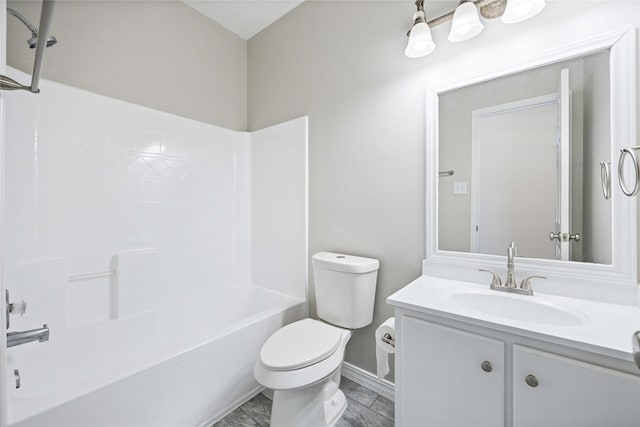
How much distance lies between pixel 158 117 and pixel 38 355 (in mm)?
1505

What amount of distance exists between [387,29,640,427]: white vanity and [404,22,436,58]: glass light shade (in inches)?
7.8

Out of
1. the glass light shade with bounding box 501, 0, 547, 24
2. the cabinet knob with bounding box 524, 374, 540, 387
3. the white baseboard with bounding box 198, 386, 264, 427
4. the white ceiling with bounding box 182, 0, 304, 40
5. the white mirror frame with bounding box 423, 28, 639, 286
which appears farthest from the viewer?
the white ceiling with bounding box 182, 0, 304, 40

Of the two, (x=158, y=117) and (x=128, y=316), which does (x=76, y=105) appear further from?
(x=128, y=316)

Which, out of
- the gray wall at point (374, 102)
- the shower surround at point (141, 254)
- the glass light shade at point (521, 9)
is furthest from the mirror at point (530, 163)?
the shower surround at point (141, 254)

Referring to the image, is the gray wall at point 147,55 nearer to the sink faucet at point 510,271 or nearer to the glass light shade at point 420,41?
the glass light shade at point 420,41

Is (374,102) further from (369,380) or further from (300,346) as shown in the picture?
(369,380)

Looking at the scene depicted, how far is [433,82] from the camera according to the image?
56.1 inches

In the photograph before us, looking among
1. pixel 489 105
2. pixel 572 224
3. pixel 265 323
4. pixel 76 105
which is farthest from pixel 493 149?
pixel 76 105

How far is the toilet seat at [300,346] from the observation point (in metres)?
1.22

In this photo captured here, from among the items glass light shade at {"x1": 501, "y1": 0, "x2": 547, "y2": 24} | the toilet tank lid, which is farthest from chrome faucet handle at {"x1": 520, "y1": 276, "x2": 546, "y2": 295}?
glass light shade at {"x1": 501, "y1": 0, "x2": 547, "y2": 24}

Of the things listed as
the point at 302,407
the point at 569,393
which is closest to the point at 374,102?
the point at 569,393

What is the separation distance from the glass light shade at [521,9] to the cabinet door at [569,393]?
4.20 ft

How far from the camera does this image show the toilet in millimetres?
1209

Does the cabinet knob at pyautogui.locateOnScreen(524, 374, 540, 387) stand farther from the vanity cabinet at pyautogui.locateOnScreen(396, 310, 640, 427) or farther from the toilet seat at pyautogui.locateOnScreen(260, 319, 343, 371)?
the toilet seat at pyautogui.locateOnScreen(260, 319, 343, 371)
